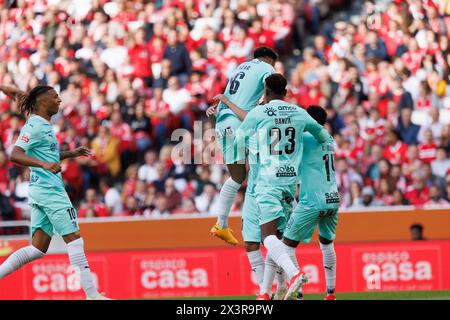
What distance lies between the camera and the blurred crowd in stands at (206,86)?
1977 cm

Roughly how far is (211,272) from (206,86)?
15.2ft

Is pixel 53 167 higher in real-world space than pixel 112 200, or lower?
higher

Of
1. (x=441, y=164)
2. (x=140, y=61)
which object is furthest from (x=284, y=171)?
(x=140, y=61)

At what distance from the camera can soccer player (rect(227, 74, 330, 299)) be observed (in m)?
12.3

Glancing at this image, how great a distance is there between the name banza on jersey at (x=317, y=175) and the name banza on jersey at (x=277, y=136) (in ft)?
1.95

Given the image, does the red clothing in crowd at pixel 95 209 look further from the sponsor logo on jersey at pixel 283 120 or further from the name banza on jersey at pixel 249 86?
the sponsor logo on jersey at pixel 283 120

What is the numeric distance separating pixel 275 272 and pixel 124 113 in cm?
980

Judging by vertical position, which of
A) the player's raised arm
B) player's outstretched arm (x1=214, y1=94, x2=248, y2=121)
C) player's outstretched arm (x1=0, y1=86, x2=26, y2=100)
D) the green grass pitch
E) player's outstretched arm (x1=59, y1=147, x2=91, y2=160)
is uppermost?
player's outstretched arm (x1=0, y1=86, x2=26, y2=100)

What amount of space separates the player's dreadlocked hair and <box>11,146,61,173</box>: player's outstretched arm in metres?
0.58

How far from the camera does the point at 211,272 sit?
1850 cm

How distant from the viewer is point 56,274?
19.0 meters

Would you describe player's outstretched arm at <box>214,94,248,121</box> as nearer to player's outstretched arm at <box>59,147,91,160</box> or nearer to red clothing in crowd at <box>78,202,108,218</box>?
player's outstretched arm at <box>59,147,91,160</box>

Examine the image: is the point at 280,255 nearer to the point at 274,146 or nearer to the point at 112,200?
the point at 274,146

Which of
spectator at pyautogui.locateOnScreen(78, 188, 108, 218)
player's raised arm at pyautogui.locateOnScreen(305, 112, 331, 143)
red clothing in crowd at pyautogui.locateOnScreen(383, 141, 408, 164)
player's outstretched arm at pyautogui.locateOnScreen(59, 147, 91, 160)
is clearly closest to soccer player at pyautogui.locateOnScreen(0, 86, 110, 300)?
player's outstretched arm at pyautogui.locateOnScreen(59, 147, 91, 160)
